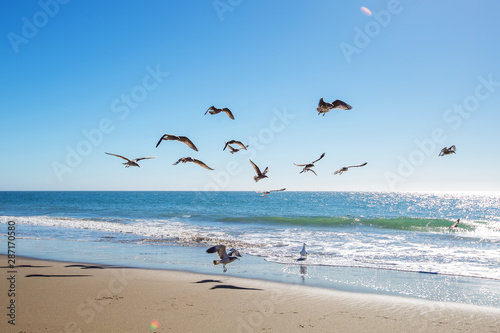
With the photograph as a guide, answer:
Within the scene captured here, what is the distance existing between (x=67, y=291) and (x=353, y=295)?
679cm

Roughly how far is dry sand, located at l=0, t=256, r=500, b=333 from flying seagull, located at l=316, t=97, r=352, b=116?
4.12 meters

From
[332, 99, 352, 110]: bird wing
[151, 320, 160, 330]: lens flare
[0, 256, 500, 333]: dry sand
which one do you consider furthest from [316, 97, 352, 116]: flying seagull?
[151, 320, 160, 330]: lens flare

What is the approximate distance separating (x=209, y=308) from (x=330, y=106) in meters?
4.84

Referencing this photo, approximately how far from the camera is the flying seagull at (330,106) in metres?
6.86

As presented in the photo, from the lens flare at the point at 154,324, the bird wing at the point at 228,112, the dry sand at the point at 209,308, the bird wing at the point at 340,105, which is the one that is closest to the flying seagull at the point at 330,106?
the bird wing at the point at 340,105

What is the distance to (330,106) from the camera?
7059 mm

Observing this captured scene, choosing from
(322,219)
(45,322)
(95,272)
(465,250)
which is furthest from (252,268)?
(322,219)

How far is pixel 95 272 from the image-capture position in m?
10.1

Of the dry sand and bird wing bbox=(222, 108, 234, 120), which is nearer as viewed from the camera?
A: the dry sand

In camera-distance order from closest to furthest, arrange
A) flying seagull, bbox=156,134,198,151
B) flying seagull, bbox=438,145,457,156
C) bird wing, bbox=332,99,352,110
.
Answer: flying seagull, bbox=156,134,198,151 → bird wing, bbox=332,99,352,110 → flying seagull, bbox=438,145,457,156

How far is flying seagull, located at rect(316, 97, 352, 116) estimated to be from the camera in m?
6.86

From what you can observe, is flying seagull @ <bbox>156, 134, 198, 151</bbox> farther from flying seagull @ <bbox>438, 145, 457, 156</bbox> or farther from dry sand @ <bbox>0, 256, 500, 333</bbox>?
flying seagull @ <bbox>438, 145, 457, 156</bbox>

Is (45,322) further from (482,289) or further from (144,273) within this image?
(482,289)

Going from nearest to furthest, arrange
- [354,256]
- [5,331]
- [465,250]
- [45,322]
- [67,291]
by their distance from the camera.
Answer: [5,331], [45,322], [67,291], [354,256], [465,250]
